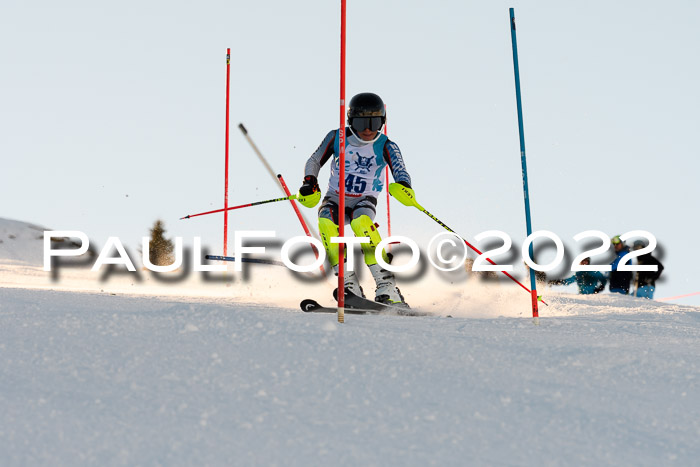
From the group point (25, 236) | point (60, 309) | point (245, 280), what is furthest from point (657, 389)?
point (25, 236)

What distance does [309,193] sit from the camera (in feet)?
18.8

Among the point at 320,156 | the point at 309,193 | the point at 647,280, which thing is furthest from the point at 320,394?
the point at 647,280

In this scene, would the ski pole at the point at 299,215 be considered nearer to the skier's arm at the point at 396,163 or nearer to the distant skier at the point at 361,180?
the distant skier at the point at 361,180

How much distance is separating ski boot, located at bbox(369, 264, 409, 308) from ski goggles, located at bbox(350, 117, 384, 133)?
1148 millimetres

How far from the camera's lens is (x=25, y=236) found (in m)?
14.7

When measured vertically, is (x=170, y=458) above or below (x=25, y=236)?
below

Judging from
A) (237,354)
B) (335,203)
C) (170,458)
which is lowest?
(170,458)

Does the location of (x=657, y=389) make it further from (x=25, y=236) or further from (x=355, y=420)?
(x=25, y=236)

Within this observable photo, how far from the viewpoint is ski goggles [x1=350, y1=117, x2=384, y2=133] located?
227 inches

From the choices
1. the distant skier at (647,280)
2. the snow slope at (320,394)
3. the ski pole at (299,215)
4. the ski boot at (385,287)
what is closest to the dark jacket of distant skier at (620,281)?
the distant skier at (647,280)

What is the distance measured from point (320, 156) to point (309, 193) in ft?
1.36

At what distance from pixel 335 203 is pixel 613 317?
2.50 meters

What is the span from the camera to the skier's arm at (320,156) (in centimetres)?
594

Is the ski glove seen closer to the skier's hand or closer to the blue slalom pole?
the skier's hand
